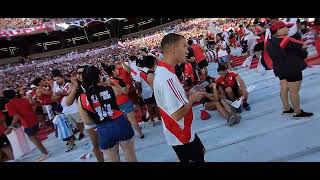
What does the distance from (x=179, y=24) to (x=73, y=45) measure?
225 inches

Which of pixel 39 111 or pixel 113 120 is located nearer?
pixel 113 120

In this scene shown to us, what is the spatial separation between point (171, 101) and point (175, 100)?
0.02 metres

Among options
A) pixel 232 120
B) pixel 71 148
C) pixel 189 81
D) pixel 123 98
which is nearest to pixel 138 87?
pixel 71 148

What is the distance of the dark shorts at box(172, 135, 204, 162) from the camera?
2398 mm

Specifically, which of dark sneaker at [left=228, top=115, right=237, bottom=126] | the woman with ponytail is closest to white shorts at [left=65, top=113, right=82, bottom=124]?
dark sneaker at [left=228, top=115, right=237, bottom=126]

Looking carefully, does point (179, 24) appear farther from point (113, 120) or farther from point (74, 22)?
point (113, 120)

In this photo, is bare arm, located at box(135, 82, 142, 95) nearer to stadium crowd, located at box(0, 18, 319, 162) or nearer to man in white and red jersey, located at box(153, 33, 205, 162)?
stadium crowd, located at box(0, 18, 319, 162)

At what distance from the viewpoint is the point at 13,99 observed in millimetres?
4922

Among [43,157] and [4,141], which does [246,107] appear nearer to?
[43,157]

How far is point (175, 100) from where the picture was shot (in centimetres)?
223
